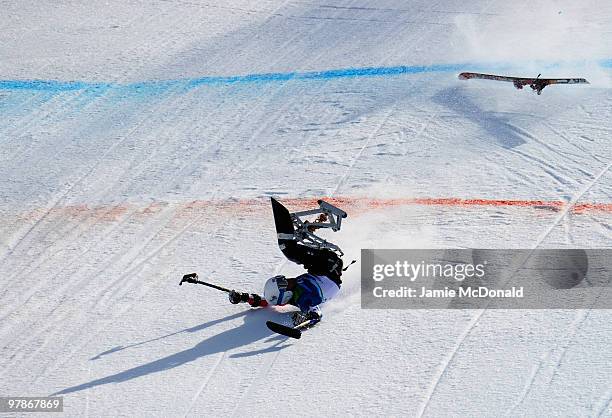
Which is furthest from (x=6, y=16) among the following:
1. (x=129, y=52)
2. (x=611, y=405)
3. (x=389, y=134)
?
(x=611, y=405)

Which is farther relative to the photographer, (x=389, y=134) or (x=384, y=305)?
(x=389, y=134)

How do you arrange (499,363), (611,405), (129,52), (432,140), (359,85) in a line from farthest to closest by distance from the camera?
1. (129,52)
2. (359,85)
3. (432,140)
4. (499,363)
5. (611,405)

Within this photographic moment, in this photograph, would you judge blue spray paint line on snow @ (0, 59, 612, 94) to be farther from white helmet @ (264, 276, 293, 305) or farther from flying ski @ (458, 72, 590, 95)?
white helmet @ (264, 276, 293, 305)

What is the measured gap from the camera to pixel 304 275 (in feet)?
35.4

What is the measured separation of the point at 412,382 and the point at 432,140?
6.86 metres

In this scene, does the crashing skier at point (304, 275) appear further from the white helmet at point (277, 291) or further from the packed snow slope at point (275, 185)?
the packed snow slope at point (275, 185)

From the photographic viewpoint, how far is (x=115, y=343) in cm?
1055

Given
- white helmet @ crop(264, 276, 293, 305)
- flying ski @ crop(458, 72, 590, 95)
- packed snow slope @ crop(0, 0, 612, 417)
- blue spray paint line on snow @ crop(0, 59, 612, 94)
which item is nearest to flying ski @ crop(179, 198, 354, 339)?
white helmet @ crop(264, 276, 293, 305)

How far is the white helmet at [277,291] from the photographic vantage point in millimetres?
10594

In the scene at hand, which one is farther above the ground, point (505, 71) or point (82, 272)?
point (505, 71)

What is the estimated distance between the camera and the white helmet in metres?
10.6

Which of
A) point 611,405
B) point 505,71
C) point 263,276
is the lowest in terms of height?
point 611,405

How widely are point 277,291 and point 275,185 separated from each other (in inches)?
162

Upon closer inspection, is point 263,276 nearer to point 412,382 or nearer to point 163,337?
point 163,337
